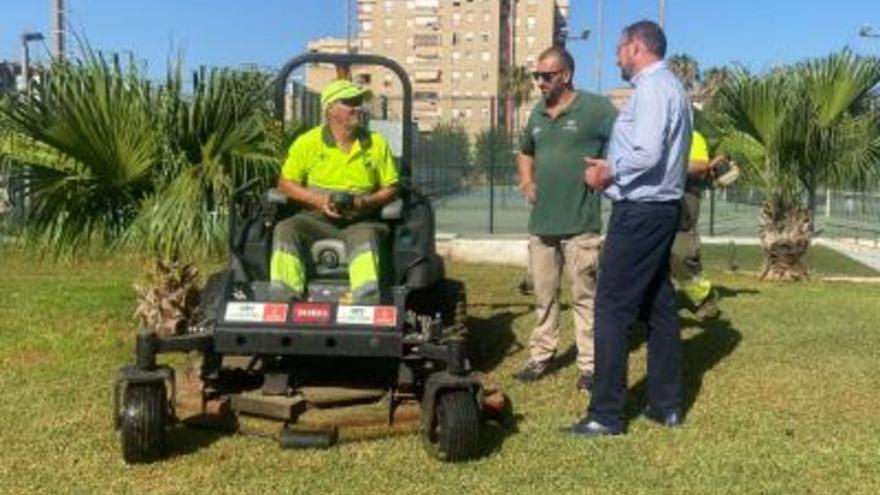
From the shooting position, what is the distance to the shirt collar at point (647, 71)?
5.85 m

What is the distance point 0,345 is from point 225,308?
3.25 meters

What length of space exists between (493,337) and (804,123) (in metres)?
5.59

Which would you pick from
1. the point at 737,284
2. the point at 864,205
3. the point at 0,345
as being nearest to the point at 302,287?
the point at 0,345

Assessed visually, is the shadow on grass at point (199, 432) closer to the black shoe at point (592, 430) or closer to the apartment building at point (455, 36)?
the black shoe at point (592, 430)

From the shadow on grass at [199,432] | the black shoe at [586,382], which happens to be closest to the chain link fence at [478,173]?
the black shoe at [586,382]

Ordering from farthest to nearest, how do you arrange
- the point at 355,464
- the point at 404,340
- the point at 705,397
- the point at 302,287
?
the point at 705,397 < the point at 302,287 < the point at 404,340 < the point at 355,464

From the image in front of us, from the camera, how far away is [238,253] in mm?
6281

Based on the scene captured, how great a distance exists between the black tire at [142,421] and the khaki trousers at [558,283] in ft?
8.15

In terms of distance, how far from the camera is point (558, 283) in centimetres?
718

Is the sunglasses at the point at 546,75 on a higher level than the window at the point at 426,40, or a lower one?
lower

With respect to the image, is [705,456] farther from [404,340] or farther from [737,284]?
[737,284]

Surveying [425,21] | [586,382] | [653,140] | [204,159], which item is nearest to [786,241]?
[586,382]

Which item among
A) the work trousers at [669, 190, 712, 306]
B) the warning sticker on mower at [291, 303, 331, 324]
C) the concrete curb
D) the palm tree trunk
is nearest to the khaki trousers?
the warning sticker on mower at [291, 303, 331, 324]

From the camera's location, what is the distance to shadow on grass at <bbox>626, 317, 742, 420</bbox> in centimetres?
666
